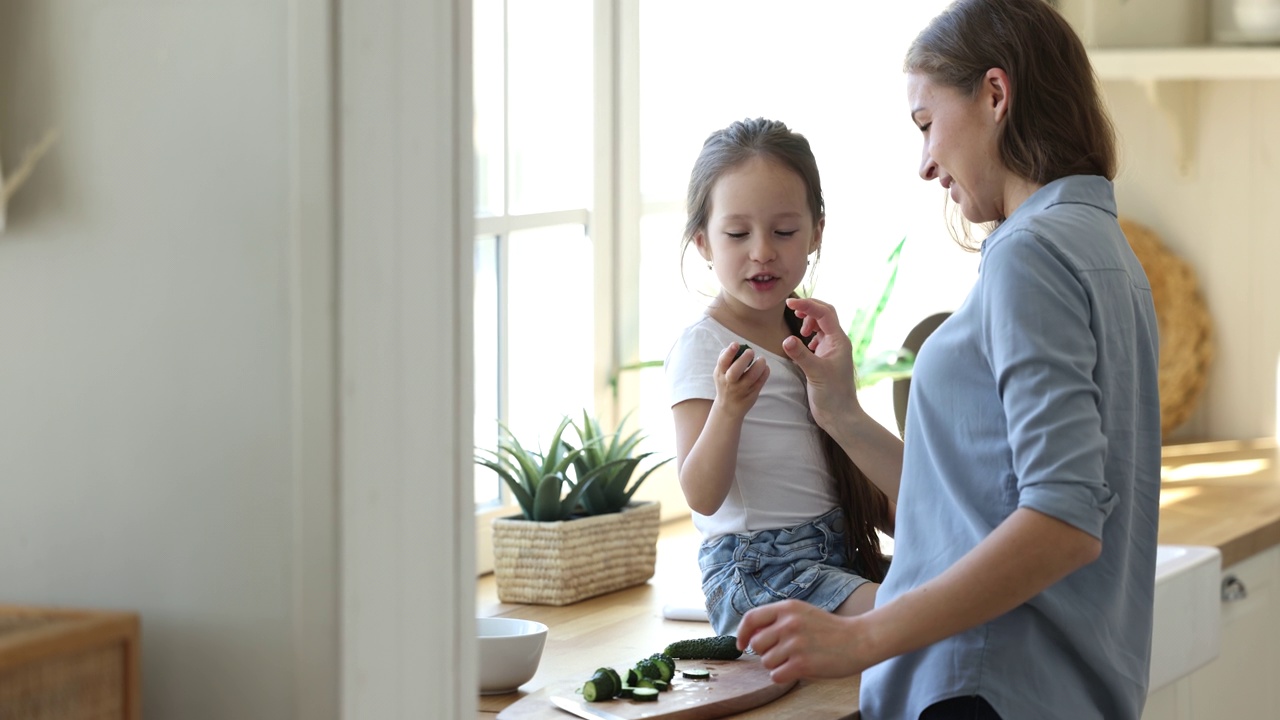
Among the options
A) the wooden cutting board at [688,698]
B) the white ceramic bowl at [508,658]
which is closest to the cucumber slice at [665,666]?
the wooden cutting board at [688,698]

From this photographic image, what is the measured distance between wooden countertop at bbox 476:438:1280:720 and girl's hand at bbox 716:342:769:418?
0.29 m

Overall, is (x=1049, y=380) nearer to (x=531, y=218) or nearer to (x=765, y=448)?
(x=765, y=448)

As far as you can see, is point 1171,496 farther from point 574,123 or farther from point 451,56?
point 451,56

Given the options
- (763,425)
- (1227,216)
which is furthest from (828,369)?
(1227,216)

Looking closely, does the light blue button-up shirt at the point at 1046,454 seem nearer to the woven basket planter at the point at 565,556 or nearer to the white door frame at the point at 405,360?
the white door frame at the point at 405,360

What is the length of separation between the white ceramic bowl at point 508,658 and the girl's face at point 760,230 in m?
0.43

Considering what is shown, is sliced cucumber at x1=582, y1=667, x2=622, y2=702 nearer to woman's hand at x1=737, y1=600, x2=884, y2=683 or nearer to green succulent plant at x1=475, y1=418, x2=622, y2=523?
woman's hand at x1=737, y1=600, x2=884, y2=683

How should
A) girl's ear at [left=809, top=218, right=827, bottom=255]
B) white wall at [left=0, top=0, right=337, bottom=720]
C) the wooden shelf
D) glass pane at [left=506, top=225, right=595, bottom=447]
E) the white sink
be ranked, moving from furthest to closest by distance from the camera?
the wooden shelf → glass pane at [left=506, top=225, right=595, bottom=447] → the white sink → girl's ear at [left=809, top=218, right=827, bottom=255] → white wall at [left=0, top=0, right=337, bottom=720]

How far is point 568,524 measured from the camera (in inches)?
70.6

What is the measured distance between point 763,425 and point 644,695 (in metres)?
0.36

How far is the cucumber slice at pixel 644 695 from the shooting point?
1.31m

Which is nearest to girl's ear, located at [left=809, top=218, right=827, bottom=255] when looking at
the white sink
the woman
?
the woman

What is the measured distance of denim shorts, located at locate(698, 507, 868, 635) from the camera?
148 cm

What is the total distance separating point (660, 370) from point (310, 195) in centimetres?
152
